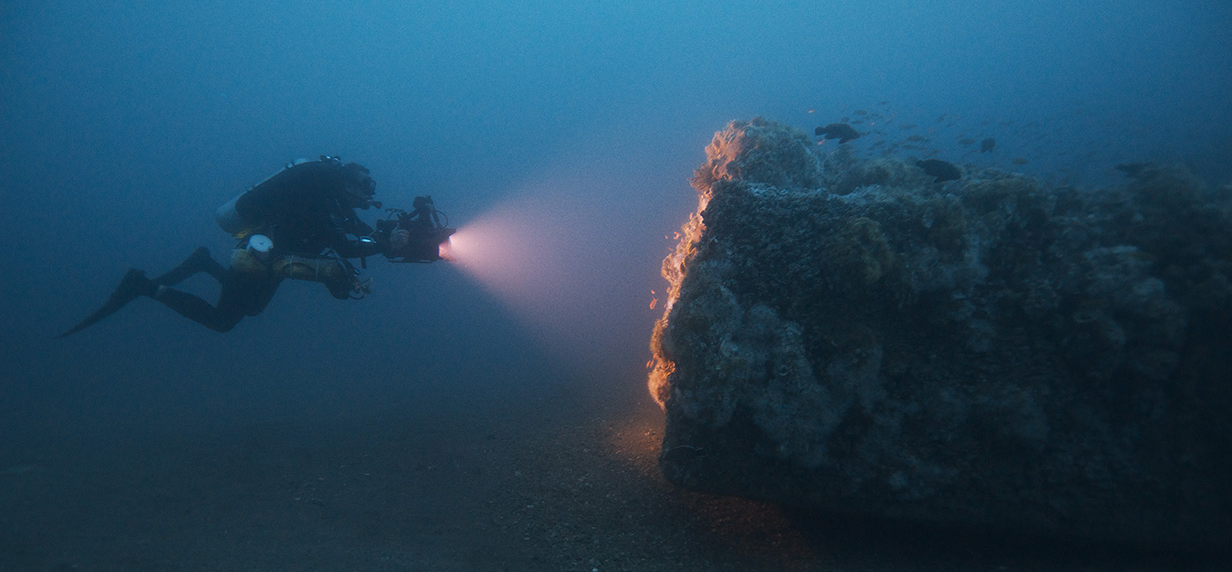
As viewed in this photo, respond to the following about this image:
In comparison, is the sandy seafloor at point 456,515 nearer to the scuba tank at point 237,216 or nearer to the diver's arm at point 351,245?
the diver's arm at point 351,245

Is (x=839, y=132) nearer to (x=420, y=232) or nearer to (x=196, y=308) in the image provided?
(x=420, y=232)

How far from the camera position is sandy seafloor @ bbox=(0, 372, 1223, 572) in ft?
11.0

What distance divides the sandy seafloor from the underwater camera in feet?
10.5

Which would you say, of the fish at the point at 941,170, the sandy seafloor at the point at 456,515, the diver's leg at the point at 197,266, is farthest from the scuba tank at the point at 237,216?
the fish at the point at 941,170

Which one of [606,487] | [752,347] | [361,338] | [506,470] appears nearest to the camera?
[752,347]

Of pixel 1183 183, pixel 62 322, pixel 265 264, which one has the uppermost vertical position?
pixel 1183 183

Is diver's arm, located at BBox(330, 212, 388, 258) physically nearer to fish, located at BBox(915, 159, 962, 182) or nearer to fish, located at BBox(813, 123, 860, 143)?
fish, located at BBox(813, 123, 860, 143)

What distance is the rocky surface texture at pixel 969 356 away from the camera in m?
2.88

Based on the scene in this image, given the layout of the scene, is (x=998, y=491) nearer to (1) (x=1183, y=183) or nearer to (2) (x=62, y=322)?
(1) (x=1183, y=183)

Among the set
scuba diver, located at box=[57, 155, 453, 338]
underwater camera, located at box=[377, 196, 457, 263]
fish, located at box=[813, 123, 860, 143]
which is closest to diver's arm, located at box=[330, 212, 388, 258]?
scuba diver, located at box=[57, 155, 453, 338]

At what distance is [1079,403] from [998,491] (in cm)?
84

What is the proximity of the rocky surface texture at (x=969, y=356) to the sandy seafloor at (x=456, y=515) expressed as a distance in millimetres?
405

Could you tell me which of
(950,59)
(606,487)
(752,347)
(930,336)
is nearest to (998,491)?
(930,336)

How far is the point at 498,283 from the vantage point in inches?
1554
